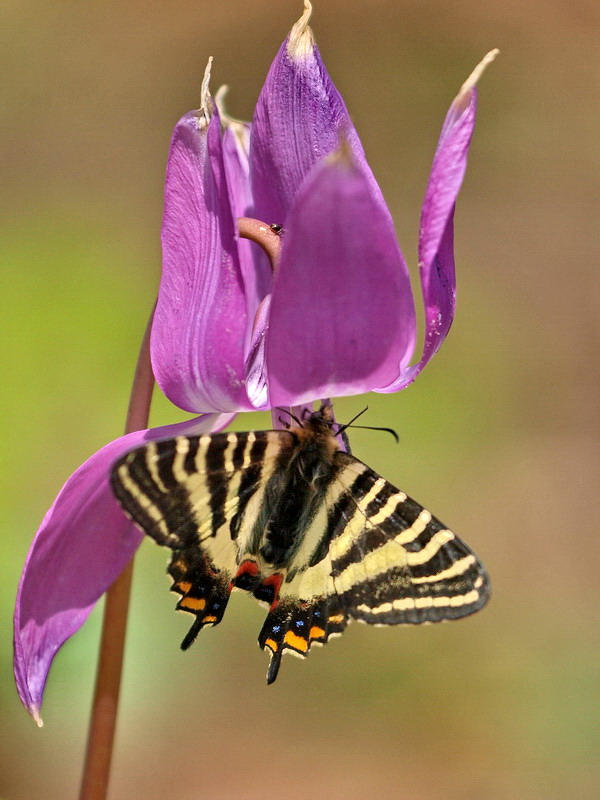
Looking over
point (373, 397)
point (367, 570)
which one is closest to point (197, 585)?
point (367, 570)

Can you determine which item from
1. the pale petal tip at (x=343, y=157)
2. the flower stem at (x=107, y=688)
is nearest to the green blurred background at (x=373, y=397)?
the flower stem at (x=107, y=688)

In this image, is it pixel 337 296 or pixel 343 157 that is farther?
pixel 337 296

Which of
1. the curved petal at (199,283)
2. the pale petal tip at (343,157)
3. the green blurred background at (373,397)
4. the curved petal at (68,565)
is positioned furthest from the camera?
the green blurred background at (373,397)

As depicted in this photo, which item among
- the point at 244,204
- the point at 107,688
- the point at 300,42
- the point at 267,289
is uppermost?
the point at 300,42

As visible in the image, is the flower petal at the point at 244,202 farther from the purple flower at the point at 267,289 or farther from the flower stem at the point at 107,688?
the flower stem at the point at 107,688

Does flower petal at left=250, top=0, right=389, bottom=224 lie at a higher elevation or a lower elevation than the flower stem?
higher

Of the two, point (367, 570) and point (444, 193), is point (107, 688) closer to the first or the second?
point (367, 570)

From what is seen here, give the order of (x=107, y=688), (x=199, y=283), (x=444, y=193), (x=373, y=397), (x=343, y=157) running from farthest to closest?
(x=373, y=397), (x=107, y=688), (x=199, y=283), (x=444, y=193), (x=343, y=157)

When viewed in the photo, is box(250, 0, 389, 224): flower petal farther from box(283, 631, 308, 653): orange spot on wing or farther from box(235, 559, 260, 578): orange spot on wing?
box(283, 631, 308, 653): orange spot on wing

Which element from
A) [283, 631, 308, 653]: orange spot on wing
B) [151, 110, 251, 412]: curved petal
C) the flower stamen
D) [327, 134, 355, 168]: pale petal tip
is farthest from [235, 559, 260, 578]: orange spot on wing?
[327, 134, 355, 168]: pale petal tip
